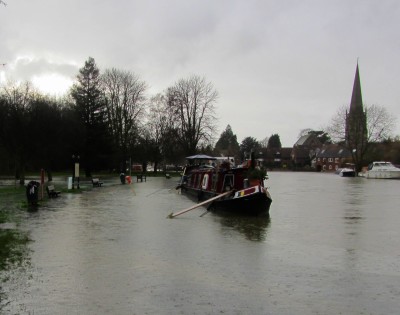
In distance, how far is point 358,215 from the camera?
760 inches

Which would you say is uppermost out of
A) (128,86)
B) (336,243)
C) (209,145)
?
(128,86)

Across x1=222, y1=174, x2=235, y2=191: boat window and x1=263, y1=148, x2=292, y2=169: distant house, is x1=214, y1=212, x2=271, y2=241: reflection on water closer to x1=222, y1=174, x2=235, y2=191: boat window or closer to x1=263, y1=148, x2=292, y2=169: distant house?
x1=222, y1=174, x2=235, y2=191: boat window

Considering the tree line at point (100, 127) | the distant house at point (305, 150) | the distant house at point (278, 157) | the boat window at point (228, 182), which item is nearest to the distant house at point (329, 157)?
the distant house at point (305, 150)

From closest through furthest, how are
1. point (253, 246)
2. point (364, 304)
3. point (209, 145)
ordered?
point (364, 304) < point (253, 246) < point (209, 145)

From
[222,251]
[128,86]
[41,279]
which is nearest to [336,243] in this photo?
[222,251]

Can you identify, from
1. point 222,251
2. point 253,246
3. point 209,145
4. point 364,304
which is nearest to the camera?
point 364,304

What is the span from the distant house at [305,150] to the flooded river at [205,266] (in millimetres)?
127578

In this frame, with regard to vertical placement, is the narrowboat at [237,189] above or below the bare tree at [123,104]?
below

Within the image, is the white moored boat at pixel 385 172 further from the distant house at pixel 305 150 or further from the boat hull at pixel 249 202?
the distant house at pixel 305 150

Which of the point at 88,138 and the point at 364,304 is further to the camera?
the point at 88,138

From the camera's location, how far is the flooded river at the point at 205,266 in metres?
6.68

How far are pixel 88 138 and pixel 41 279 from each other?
4942 cm

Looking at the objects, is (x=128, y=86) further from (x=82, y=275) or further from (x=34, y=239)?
(x=82, y=275)

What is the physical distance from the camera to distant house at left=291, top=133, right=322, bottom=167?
485 ft
